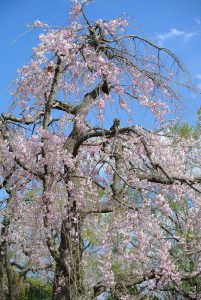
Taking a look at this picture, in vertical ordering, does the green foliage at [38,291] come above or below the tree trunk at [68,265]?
above

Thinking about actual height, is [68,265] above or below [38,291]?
below

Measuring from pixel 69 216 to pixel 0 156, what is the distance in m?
1.21

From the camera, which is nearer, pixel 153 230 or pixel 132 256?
pixel 153 230

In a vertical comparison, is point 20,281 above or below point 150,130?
below

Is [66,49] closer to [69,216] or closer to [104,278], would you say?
[69,216]

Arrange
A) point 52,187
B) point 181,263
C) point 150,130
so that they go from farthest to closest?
point 181,263 < point 150,130 < point 52,187

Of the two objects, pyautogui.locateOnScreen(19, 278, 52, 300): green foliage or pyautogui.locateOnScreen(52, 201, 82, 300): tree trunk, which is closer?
pyautogui.locateOnScreen(52, 201, 82, 300): tree trunk

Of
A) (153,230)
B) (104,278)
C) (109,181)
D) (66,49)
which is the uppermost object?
(66,49)

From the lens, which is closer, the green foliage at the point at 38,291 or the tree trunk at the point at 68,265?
the tree trunk at the point at 68,265

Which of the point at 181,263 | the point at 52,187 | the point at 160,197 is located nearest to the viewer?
the point at 52,187

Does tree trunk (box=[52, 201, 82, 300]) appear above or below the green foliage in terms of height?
below

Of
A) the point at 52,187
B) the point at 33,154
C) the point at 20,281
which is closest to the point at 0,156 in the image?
the point at 33,154

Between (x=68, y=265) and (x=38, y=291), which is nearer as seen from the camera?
(x=68, y=265)

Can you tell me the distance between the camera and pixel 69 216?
4.88 meters
